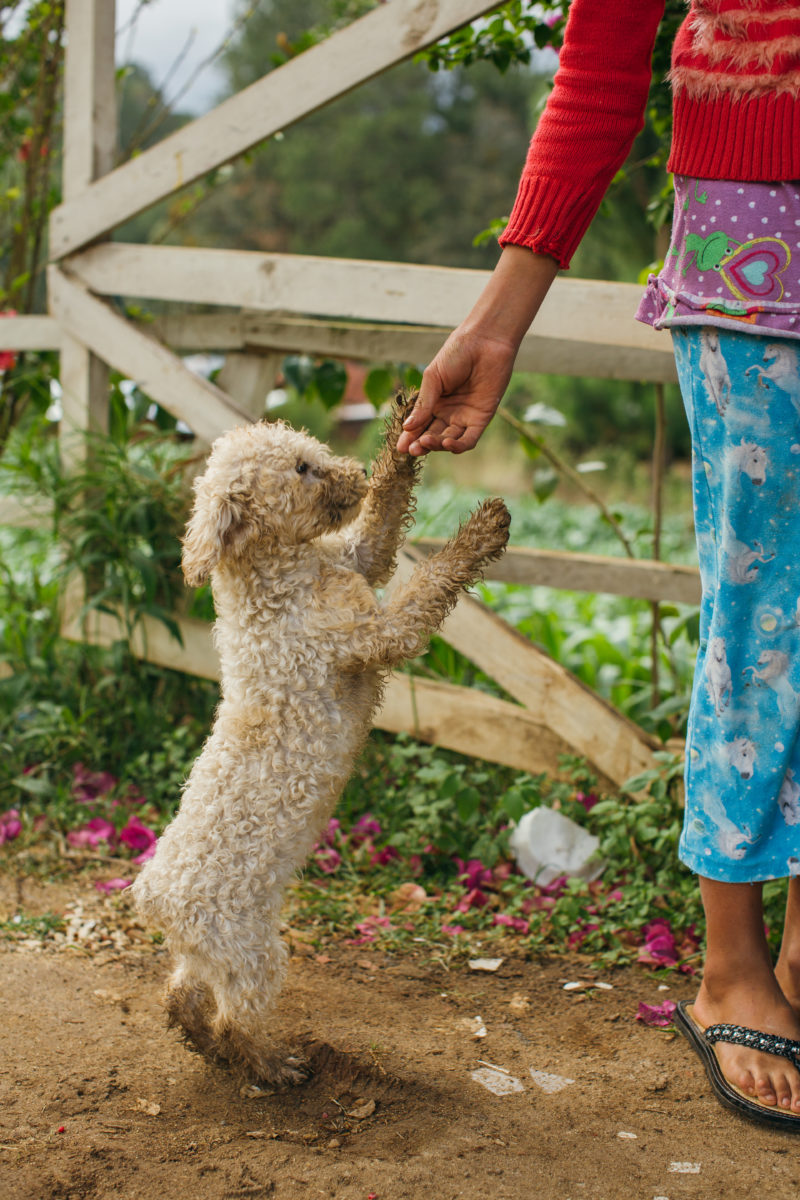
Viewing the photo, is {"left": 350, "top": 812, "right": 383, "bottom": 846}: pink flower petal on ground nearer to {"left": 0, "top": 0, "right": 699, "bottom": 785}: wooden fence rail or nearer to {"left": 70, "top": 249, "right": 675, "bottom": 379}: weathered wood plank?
{"left": 0, "top": 0, "right": 699, "bottom": 785}: wooden fence rail

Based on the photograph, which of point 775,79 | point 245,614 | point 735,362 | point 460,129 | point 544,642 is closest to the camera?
point 775,79

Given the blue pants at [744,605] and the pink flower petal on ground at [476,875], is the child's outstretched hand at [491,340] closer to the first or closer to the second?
the blue pants at [744,605]

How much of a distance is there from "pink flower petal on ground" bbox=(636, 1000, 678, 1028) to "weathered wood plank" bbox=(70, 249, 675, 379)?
168 cm

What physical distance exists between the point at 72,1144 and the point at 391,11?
301cm

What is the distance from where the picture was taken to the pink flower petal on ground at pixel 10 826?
3465 millimetres

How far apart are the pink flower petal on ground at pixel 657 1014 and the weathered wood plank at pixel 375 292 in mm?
1675

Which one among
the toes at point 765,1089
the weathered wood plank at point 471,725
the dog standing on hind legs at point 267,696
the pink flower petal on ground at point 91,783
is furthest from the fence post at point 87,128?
the toes at point 765,1089

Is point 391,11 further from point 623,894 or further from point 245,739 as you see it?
point 623,894

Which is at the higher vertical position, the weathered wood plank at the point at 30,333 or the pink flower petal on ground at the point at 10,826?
the weathered wood plank at the point at 30,333

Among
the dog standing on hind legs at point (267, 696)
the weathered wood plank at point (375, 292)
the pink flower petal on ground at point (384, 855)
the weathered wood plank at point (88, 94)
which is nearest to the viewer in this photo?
the dog standing on hind legs at point (267, 696)

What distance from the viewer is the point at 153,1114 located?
6.97 feet

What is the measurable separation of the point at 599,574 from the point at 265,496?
1662 mm

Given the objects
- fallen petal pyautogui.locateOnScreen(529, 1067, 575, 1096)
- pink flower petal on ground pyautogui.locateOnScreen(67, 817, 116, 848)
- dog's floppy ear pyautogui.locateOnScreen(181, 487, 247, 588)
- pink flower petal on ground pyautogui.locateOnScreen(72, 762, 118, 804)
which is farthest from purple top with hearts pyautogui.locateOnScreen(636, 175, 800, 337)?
pink flower petal on ground pyautogui.locateOnScreen(72, 762, 118, 804)

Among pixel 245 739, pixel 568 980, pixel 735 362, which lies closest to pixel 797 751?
pixel 735 362
